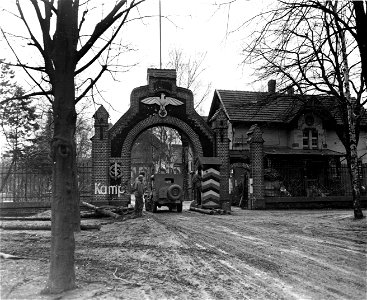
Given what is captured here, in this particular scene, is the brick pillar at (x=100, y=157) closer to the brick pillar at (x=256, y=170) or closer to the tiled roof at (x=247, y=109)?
the brick pillar at (x=256, y=170)

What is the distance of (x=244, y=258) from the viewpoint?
750cm

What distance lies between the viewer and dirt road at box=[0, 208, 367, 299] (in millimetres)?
5238

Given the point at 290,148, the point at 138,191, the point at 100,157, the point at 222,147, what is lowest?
the point at 138,191

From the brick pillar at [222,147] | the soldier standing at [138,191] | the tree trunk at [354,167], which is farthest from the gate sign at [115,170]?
the tree trunk at [354,167]

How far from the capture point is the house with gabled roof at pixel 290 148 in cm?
2409

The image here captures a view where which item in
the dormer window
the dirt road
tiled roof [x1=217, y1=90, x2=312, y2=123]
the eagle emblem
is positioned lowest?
the dirt road

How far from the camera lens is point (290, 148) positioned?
31594mm

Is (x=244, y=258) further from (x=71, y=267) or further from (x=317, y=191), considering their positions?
(x=317, y=191)

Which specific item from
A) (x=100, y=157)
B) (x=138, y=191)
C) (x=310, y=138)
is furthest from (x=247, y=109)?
(x=138, y=191)

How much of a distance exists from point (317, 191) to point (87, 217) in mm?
14382

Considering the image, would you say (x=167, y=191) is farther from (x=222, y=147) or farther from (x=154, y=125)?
(x=222, y=147)

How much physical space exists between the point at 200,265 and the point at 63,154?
3.12 metres

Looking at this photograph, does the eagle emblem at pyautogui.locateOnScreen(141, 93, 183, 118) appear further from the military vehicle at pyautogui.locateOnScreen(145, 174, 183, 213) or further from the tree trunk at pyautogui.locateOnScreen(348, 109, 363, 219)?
the tree trunk at pyautogui.locateOnScreen(348, 109, 363, 219)

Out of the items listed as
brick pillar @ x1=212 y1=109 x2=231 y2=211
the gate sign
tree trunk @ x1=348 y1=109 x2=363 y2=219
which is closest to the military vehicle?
the gate sign
